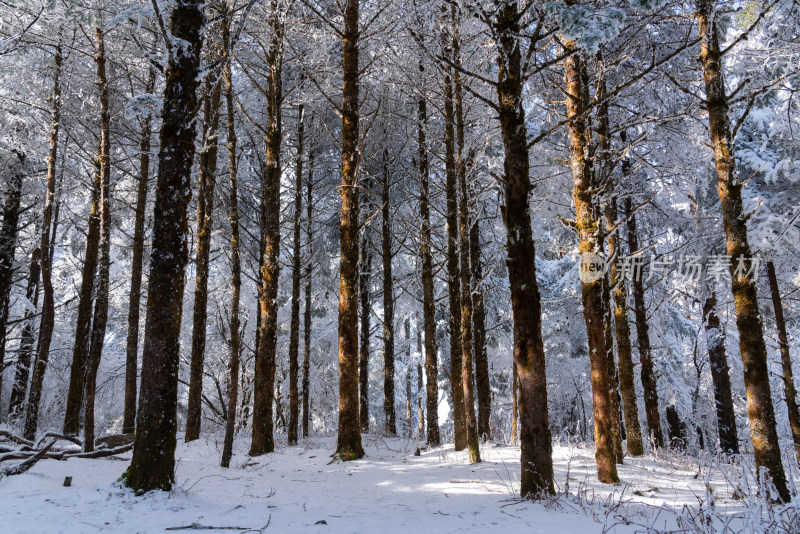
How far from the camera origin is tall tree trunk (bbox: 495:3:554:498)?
4.91 m

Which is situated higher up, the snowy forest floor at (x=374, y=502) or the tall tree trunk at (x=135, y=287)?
the tall tree trunk at (x=135, y=287)

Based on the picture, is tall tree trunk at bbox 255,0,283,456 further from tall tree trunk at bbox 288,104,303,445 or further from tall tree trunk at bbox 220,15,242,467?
tall tree trunk at bbox 288,104,303,445

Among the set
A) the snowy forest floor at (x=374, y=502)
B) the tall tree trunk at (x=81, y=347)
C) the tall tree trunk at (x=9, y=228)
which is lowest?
the snowy forest floor at (x=374, y=502)

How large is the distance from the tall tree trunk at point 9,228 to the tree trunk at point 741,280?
16975 mm

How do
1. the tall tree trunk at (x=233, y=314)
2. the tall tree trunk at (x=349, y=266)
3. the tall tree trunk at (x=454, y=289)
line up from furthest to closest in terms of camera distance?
the tall tree trunk at (x=454, y=289)
the tall tree trunk at (x=349, y=266)
the tall tree trunk at (x=233, y=314)

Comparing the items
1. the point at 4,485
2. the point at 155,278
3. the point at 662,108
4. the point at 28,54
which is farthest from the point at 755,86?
the point at 28,54

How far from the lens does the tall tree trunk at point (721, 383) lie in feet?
44.2

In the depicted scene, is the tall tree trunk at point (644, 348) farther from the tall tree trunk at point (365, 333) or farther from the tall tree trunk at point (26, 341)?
the tall tree trunk at point (26, 341)

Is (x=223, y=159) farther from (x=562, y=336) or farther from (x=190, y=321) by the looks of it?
(x=562, y=336)

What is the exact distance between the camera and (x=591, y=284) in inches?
260

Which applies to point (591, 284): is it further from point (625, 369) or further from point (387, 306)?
point (387, 306)

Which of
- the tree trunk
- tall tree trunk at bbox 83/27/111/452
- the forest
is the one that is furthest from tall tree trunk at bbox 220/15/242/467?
the tree trunk

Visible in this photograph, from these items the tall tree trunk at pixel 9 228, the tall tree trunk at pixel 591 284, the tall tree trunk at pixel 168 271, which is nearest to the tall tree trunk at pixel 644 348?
the tall tree trunk at pixel 591 284

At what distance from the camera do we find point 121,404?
24938 millimetres
